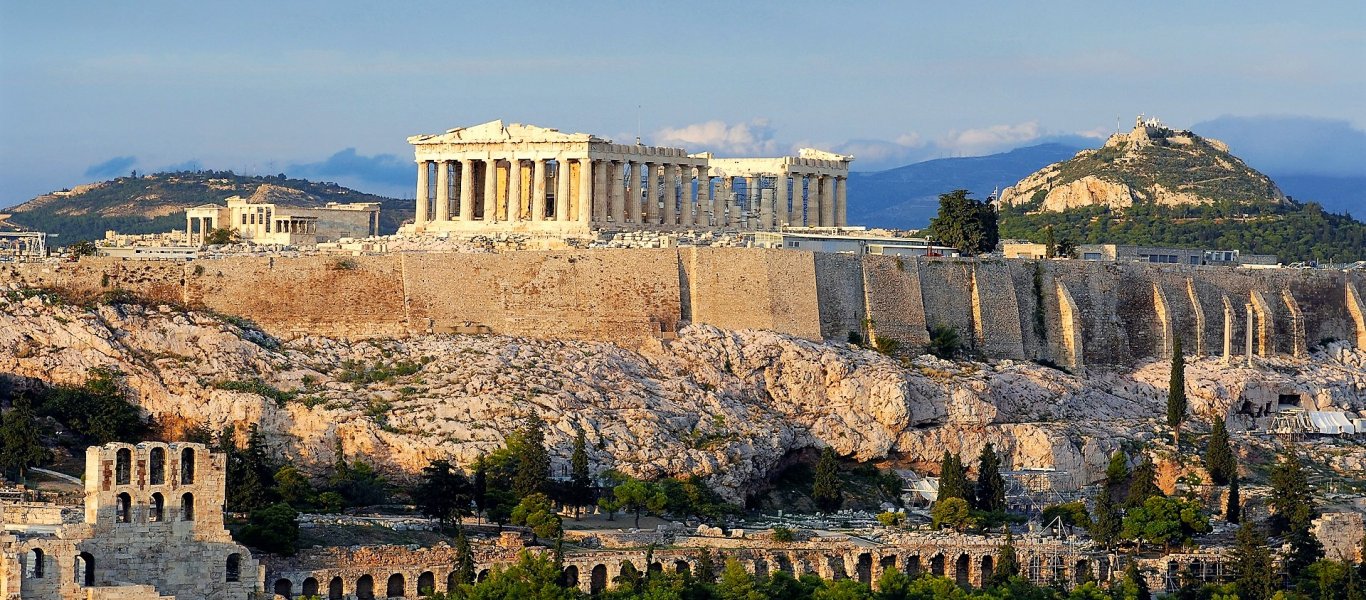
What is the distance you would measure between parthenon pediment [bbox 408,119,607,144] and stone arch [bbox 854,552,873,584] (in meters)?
27.4

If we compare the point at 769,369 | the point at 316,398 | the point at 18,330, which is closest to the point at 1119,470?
the point at 769,369

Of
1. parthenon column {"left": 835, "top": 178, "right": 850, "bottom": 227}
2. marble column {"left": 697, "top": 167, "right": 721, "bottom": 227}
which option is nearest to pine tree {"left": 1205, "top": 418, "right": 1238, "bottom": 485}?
marble column {"left": 697, "top": 167, "right": 721, "bottom": 227}

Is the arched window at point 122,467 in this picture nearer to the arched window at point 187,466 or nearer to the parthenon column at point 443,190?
the arched window at point 187,466

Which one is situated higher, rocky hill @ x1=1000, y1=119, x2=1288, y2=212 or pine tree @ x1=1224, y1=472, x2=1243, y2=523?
rocky hill @ x1=1000, y1=119, x2=1288, y2=212

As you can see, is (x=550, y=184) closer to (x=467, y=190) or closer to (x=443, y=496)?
(x=467, y=190)

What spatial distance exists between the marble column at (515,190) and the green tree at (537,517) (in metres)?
25.6

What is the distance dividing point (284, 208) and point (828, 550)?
1517 inches

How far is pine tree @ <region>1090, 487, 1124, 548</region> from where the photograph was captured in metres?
78.2

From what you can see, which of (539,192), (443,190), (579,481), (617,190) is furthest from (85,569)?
(443,190)

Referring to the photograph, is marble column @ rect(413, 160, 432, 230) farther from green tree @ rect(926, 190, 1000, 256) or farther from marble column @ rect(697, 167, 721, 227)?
green tree @ rect(926, 190, 1000, 256)

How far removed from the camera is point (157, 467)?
6181 centimetres

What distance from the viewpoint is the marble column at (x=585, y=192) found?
9675cm

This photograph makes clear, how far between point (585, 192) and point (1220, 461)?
23478 millimetres

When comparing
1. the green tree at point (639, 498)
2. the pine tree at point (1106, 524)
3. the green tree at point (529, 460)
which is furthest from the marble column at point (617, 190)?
the pine tree at point (1106, 524)
